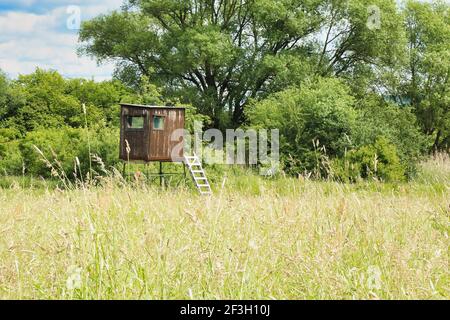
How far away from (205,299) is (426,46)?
34.8 m

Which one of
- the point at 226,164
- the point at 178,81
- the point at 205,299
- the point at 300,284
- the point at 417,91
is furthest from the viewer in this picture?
the point at 417,91

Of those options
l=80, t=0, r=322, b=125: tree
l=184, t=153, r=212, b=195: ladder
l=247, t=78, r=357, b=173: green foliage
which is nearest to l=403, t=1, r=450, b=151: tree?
l=80, t=0, r=322, b=125: tree

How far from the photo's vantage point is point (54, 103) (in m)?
28.4

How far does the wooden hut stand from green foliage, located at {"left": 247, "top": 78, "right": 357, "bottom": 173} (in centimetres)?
392

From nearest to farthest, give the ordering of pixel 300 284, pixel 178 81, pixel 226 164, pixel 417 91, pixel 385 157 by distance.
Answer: pixel 300 284
pixel 385 157
pixel 226 164
pixel 178 81
pixel 417 91

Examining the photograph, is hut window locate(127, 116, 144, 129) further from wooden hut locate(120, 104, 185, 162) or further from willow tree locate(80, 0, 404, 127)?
willow tree locate(80, 0, 404, 127)

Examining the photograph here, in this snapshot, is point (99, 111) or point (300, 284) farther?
point (99, 111)

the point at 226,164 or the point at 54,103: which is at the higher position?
the point at 54,103

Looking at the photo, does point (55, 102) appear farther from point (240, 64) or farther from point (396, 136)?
point (396, 136)

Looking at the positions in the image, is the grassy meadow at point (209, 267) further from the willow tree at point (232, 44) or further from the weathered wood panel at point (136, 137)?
the willow tree at point (232, 44)

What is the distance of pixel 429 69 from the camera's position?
3238 centimetres

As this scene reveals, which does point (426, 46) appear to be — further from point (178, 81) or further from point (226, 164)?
point (226, 164)

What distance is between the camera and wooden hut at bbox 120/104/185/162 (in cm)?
1706

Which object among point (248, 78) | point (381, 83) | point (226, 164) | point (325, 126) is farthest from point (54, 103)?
point (381, 83)
